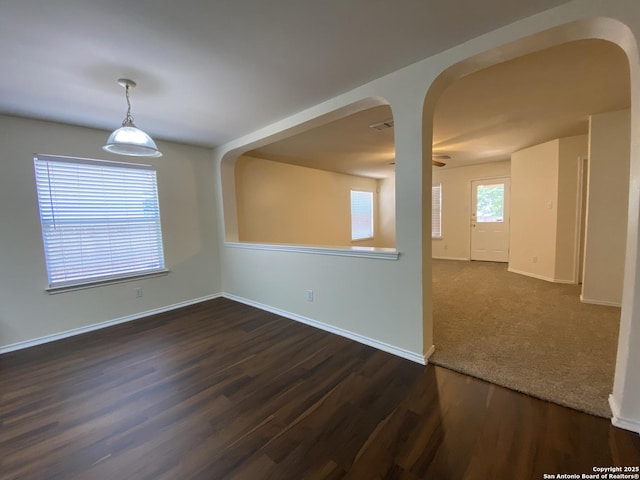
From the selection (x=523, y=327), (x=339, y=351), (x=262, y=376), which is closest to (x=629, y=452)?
(x=523, y=327)

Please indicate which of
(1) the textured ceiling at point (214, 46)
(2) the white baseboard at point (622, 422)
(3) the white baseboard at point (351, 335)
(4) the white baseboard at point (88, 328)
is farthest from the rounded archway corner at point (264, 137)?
(2) the white baseboard at point (622, 422)

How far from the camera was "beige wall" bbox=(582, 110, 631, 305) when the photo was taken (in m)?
3.22

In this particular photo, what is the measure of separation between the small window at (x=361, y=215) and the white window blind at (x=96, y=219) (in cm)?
494

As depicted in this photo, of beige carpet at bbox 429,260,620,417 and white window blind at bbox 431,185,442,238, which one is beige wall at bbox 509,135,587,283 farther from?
white window blind at bbox 431,185,442,238

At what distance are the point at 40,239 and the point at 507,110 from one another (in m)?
5.43

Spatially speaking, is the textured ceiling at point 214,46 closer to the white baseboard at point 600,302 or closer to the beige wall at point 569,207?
the white baseboard at point 600,302

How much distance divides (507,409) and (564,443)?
0.31m

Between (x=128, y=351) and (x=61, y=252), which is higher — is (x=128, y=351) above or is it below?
below

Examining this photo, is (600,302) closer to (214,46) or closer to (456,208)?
(456,208)

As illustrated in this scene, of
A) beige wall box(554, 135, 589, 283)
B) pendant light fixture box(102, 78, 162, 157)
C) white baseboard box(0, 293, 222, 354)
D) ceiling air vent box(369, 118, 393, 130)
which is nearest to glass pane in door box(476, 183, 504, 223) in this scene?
beige wall box(554, 135, 589, 283)

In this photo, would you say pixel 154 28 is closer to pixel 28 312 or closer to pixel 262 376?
pixel 262 376

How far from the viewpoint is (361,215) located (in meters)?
7.74

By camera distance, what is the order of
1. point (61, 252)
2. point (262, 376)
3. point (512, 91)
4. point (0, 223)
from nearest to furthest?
point (262, 376)
point (512, 91)
point (0, 223)
point (61, 252)

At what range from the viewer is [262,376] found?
7.21ft
